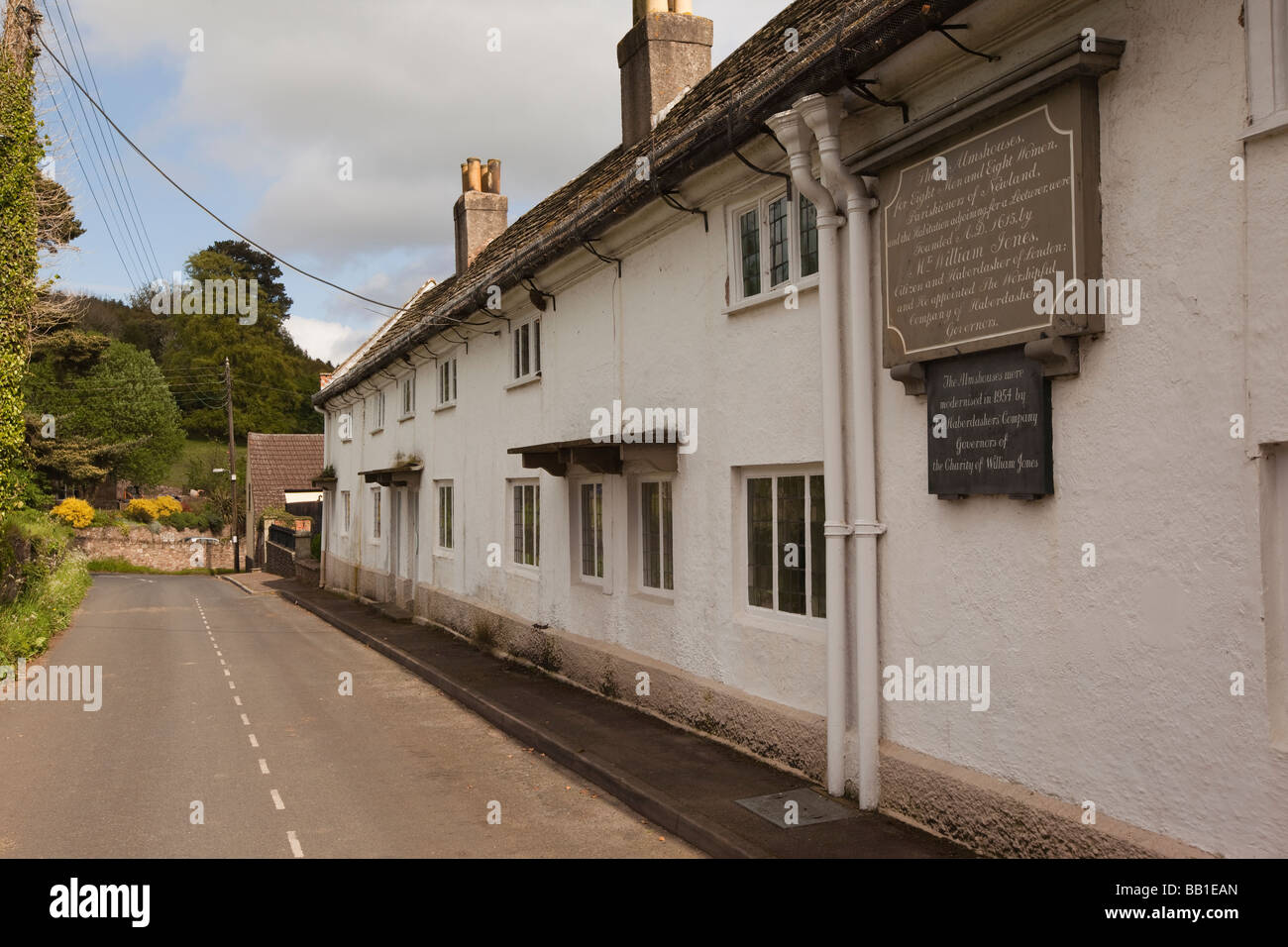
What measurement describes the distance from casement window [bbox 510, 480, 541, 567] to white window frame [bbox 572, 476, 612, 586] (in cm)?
124

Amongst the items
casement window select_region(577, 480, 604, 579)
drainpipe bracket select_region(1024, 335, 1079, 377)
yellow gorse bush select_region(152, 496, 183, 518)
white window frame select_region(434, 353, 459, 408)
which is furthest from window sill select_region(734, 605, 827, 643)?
yellow gorse bush select_region(152, 496, 183, 518)

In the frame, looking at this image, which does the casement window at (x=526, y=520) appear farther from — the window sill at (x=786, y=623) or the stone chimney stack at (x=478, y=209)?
the stone chimney stack at (x=478, y=209)

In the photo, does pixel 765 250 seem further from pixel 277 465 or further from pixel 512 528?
pixel 277 465

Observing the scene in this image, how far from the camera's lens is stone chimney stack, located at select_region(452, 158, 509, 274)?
22188 millimetres

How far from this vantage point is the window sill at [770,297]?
7.52 metres

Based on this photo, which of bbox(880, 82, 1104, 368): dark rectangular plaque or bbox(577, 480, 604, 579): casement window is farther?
bbox(577, 480, 604, 579): casement window

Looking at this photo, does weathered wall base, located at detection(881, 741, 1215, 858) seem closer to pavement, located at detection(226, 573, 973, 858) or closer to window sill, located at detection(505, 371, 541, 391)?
pavement, located at detection(226, 573, 973, 858)

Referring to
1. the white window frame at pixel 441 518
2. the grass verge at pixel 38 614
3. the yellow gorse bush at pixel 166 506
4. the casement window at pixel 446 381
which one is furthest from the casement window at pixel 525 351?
the yellow gorse bush at pixel 166 506

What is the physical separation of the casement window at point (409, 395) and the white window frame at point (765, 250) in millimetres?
12662

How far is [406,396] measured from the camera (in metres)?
21.1

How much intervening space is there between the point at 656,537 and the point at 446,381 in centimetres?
886

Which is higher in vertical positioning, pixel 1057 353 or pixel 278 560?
pixel 1057 353

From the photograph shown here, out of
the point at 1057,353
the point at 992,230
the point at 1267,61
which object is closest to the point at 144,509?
the point at 992,230
